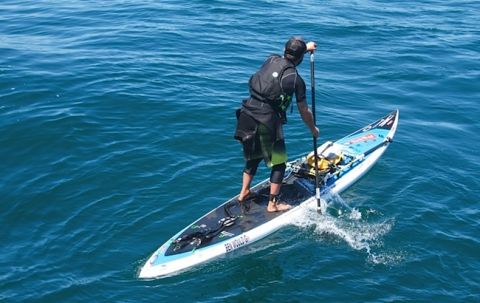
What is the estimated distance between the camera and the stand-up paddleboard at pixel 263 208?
10156mm

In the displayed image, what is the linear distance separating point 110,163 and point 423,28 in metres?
15.4

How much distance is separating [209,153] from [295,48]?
467 cm

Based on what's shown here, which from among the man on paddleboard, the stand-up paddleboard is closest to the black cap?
the man on paddleboard

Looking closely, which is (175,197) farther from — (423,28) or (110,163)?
(423,28)

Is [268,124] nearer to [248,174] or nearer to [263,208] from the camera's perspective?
[248,174]

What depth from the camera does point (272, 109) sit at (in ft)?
33.6

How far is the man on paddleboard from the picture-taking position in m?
9.88

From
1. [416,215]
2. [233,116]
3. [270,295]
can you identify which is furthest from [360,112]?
[270,295]

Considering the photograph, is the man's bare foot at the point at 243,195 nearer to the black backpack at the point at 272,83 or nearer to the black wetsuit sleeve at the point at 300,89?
the black backpack at the point at 272,83

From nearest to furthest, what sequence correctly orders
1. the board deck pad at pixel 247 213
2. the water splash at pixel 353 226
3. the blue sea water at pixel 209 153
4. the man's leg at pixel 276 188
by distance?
1. the blue sea water at pixel 209 153
2. the water splash at pixel 353 226
3. the board deck pad at pixel 247 213
4. the man's leg at pixel 276 188

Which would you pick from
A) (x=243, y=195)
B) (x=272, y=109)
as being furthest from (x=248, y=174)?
(x=272, y=109)

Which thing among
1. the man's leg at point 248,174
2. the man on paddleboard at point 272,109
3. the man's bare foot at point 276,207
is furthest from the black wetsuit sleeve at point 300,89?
the man's bare foot at point 276,207

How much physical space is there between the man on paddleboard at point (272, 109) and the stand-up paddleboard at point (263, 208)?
2.00 ft

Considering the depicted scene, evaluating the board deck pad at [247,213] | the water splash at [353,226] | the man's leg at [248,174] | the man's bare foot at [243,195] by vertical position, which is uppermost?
the man's leg at [248,174]
